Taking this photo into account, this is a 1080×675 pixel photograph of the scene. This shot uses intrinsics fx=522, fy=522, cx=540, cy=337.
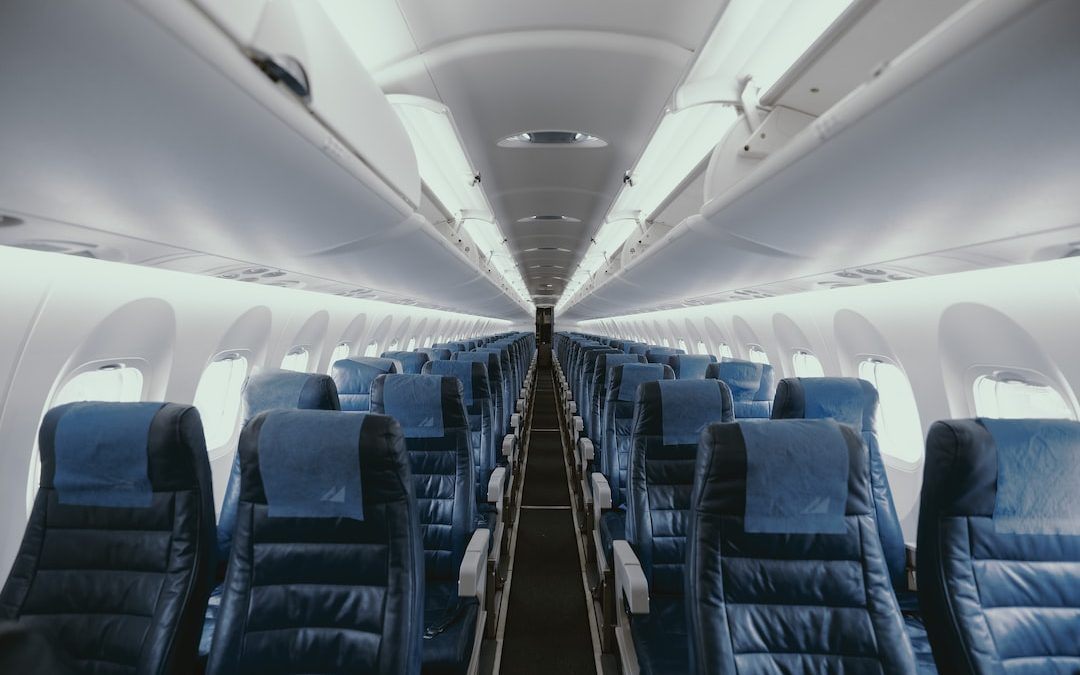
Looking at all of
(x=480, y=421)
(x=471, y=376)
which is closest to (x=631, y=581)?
(x=480, y=421)

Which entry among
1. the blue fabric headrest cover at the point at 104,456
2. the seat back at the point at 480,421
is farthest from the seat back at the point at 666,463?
the blue fabric headrest cover at the point at 104,456

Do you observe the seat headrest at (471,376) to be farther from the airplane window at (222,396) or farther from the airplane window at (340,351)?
the airplane window at (340,351)

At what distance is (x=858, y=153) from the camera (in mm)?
1613

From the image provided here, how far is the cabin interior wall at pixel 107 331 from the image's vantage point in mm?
2570

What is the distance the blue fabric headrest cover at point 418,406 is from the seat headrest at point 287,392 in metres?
0.36

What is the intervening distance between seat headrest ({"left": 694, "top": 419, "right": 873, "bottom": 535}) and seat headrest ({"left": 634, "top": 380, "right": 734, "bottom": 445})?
1232mm

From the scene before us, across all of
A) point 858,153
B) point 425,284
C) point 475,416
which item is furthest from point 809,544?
point 425,284

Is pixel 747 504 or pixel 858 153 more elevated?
pixel 858 153

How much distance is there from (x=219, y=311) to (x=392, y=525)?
3348 mm

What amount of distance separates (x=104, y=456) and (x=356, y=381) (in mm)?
2995

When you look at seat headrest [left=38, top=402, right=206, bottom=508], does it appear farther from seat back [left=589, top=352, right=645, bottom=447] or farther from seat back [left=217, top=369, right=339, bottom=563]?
seat back [left=589, top=352, right=645, bottom=447]

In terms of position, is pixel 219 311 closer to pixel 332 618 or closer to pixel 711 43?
pixel 332 618

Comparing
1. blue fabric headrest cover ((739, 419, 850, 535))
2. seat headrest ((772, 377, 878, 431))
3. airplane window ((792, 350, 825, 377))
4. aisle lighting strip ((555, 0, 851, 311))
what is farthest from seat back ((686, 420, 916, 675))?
airplane window ((792, 350, 825, 377))

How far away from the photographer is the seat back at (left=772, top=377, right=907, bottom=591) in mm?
2941
